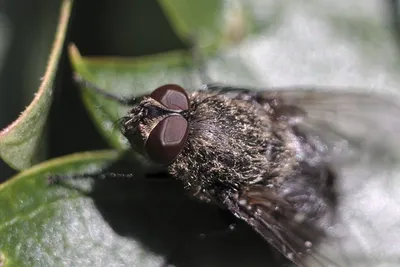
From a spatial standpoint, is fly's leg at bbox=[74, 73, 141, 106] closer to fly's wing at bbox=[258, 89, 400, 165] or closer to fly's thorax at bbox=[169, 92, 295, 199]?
fly's thorax at bbox=[169, 92, 295, 199]

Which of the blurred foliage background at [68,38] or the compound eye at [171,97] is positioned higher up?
the blurred foliage background at [68,38]

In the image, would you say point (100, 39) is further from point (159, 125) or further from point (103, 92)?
point (159, 125)

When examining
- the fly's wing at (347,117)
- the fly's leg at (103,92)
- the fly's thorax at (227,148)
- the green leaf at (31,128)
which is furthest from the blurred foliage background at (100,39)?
the fly's thorax at (227,148)

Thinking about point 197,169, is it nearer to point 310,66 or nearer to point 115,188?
point 115,188

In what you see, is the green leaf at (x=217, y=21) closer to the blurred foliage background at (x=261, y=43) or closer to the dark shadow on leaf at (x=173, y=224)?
the blurred foliage background at (x=261, y=43)

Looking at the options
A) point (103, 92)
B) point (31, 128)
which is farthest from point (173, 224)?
point (31, 128)
